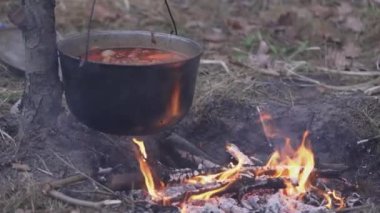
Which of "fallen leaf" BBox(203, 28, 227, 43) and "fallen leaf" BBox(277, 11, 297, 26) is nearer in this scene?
"fallen leaf" BBox(203, 28, 227, 43)

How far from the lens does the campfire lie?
3305 millimetres

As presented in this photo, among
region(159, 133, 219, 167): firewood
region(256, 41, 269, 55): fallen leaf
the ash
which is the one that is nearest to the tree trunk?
region(159, 133, 219, 167): firewood

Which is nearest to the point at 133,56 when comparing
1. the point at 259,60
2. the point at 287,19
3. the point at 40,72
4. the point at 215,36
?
the point at 40,72

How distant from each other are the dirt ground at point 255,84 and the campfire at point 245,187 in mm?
181

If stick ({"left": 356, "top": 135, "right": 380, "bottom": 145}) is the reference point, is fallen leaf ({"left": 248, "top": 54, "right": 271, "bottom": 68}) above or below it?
below

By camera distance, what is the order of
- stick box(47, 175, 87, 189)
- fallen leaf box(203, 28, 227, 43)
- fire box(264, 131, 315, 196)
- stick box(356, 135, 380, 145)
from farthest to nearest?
fallen leaf box(203, 28, 227, 43) < stick box(356, 135, 380, 145) < fire box(264, 131, 315, 196) < stick box(47, 175, 87, 189)

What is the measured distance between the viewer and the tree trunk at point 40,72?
134 inches

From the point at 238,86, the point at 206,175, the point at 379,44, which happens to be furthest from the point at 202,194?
the point at 379,44

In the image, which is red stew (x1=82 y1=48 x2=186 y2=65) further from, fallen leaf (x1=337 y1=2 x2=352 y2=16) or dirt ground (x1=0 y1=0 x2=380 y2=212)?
Answer: fallen leaf (x1=337 y1=2 x2=352 y2=16)

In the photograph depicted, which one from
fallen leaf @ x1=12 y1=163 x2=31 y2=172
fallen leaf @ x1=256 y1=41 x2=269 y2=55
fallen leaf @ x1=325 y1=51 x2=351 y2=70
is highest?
fallen leaf @ x1=12 y1=163 x2=31 y2=172

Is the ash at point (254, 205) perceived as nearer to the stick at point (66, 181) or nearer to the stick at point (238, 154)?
the stick at point (238, 154)

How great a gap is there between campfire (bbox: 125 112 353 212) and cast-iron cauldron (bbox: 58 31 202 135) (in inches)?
11.4

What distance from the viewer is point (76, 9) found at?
6242 millimetres

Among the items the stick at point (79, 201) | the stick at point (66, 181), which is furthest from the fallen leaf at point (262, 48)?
the stick at point (79, 201)
